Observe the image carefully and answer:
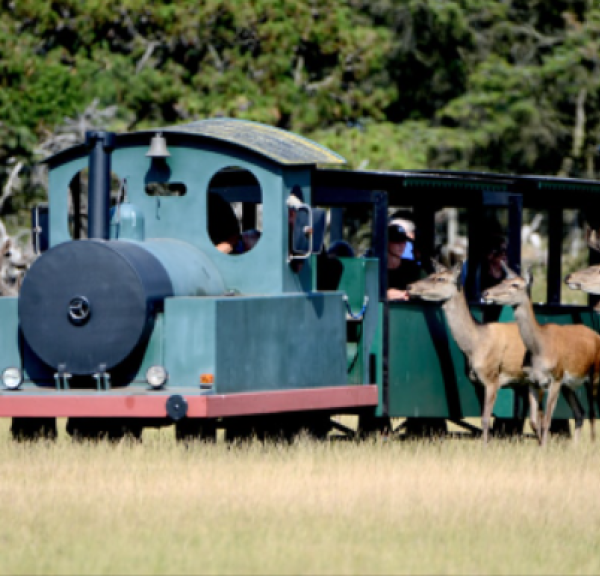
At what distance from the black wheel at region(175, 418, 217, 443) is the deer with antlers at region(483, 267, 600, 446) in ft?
9.13

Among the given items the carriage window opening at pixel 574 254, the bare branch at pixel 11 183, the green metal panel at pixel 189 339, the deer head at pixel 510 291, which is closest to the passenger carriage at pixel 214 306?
the green metal panel at pixel 189 339

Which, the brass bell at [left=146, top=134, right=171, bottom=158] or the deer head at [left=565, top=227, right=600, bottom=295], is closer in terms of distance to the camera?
the brass bell at [left=146, top=134, right=171, bottom=158]

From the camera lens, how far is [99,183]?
12.8 meters

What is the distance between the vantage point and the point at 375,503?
10.4 meters

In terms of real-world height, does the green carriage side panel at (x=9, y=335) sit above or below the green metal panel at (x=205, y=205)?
below

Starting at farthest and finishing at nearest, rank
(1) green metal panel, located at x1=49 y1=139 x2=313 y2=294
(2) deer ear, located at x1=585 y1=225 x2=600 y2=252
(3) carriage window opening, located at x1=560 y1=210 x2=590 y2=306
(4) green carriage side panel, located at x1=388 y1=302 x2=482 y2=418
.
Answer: (3) carriage window opening, located at x1=560 y1=210 x2=590 y2=306 → (2) deer ear, located at x1=585 y1=225 x2=600 y2=252 → (4) green carriage side panel, located at x1=388 y1=302 x2=482 y2=418 → (1) green metal panel, located at x1=49 y1=139 x2=313 y2=294

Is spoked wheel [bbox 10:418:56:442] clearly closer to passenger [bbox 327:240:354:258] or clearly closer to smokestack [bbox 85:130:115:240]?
smokestack [bbox 85:130:115:240]

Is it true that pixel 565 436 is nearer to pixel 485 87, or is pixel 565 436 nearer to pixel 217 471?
pixel 217 471

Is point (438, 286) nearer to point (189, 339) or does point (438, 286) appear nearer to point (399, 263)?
point (399, 263)

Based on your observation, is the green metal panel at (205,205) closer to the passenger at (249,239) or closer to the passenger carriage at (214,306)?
the passenger carriage at (214,306)

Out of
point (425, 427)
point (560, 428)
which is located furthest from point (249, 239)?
point (560, 428)

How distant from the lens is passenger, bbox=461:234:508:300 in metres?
15.2

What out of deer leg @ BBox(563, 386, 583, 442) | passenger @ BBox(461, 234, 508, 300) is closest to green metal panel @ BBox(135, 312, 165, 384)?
passenger @ BBox(461, 234, 508, 300)

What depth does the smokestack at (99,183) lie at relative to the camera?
41.8 feet
